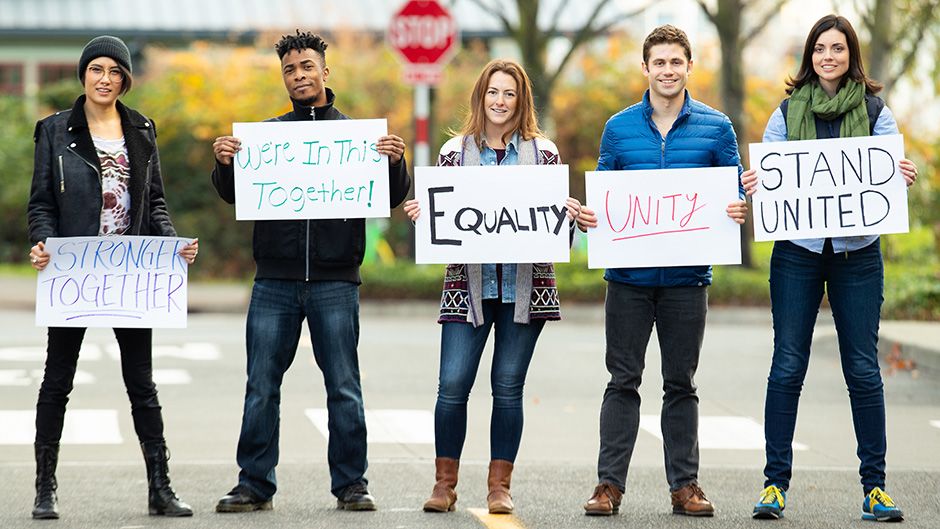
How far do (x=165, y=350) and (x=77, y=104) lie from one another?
347 inches

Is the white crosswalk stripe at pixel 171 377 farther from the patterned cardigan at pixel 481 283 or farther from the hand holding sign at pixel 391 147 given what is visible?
the patterned cardigan at pixel 481 283

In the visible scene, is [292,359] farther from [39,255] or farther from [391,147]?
[39,255]

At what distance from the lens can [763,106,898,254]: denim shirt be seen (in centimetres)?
Answer: 744

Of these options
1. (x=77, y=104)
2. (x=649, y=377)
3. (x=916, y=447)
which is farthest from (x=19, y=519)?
(x=649, y=377)

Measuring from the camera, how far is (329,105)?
7.76 metres

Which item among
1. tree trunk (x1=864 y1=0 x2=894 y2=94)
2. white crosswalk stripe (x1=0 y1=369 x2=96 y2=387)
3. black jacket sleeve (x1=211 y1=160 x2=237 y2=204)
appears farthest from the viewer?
tree trunk (x1=864 y1=0 x2=894 y2=94)

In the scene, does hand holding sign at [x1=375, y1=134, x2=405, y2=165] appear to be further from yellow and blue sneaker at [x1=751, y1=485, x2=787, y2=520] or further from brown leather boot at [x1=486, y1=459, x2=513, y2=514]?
yellow and blue sneaker at [x1=751, y1=485, x2=787, y2=520]

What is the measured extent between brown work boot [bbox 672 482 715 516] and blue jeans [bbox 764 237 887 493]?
0.98 ft

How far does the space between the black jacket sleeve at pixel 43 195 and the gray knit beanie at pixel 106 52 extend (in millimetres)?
333

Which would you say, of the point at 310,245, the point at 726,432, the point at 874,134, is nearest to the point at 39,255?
the point at 310,245

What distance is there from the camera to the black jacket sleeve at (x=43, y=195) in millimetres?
7316

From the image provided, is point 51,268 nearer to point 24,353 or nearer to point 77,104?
point 77,104

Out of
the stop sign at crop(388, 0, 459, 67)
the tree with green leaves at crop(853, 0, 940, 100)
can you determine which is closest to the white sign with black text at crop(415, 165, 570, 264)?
the stop sign at crop(388, 0, 459, 67)

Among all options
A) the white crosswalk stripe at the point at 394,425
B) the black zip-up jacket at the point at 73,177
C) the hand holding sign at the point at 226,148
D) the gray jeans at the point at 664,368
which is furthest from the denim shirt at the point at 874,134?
the white crosswalk stripe at the point at 394,425
